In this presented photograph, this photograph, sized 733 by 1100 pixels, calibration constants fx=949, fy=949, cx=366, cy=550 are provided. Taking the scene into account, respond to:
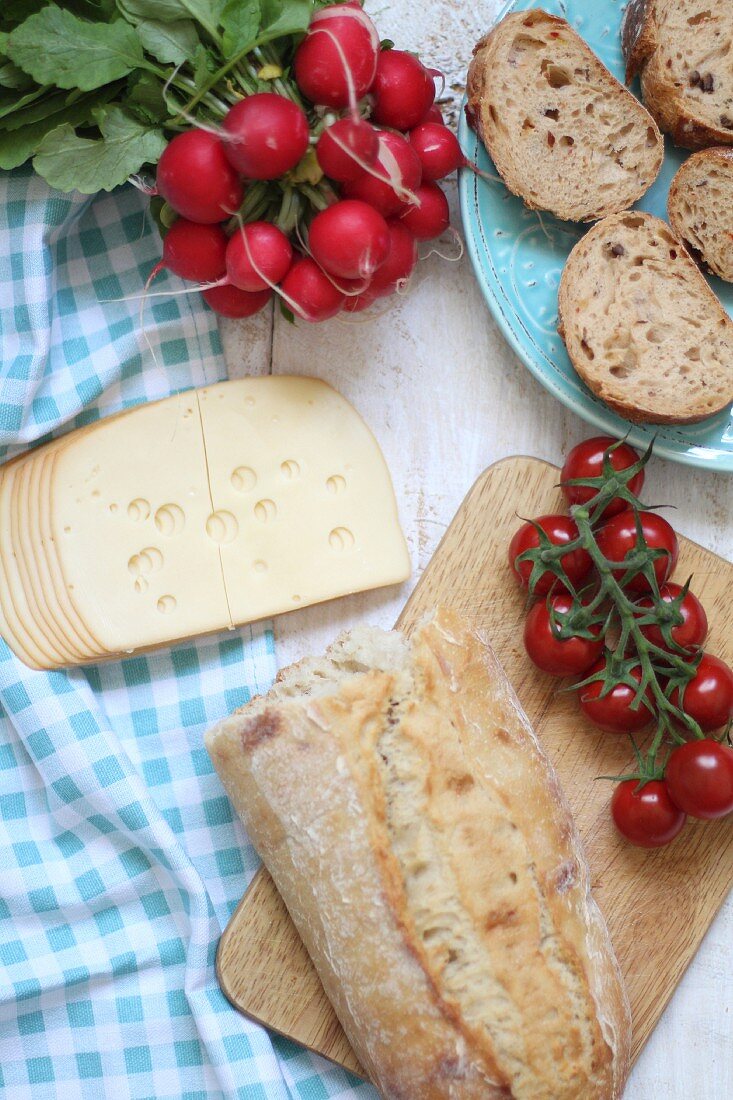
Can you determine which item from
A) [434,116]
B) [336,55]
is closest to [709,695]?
[434,116]

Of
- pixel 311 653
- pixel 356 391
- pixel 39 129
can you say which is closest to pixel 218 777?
pixel 311 653

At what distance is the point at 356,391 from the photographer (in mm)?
2344

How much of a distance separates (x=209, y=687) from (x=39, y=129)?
1295 mm

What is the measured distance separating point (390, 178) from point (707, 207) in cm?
77

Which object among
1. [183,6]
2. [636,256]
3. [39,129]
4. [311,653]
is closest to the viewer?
[183,6]

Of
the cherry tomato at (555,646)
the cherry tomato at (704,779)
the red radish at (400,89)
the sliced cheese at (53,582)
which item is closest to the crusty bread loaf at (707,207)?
the red radish at (400,89)

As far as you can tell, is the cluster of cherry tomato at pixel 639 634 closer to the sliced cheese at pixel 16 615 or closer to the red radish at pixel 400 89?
the red radish at pixel 400 89

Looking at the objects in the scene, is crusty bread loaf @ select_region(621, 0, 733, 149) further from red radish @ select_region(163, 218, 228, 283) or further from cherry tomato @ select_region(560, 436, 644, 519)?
red radish @ select_region(163, 218, 228, 283)

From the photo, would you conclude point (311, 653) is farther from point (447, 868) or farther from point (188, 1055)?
point (188, 1055)

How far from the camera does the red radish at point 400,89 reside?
1979mm

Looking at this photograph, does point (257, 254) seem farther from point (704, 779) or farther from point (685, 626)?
point (704, 779)

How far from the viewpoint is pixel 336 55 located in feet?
6.10

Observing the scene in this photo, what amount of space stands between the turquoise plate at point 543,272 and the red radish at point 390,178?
0.25 meters

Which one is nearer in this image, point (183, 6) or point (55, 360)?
point (183, 6)
